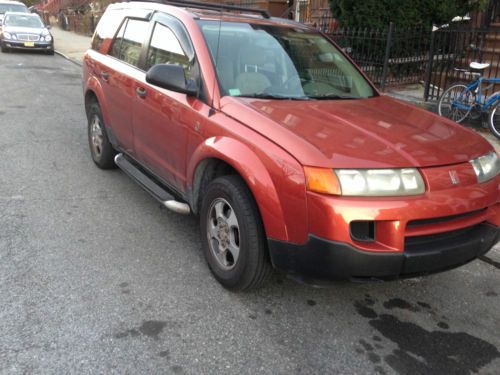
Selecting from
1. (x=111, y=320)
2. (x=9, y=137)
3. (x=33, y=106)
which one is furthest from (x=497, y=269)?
(x=33, y=106)

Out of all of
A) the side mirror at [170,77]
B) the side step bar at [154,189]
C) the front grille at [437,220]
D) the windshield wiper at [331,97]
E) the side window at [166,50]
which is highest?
the side window at [166,50]

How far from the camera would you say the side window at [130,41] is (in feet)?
14.8

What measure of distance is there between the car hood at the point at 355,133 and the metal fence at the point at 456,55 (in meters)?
6.02

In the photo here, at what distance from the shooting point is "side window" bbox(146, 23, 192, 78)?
3768 millimetres

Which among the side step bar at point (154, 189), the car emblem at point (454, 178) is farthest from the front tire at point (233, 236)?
the car emblem at point (454, 178)

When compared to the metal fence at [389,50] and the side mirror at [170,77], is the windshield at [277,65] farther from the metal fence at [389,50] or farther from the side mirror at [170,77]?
the metal fence at [389,50]

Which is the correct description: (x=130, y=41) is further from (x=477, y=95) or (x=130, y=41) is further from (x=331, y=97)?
(x=477, y=95)

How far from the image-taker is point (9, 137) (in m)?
7.04

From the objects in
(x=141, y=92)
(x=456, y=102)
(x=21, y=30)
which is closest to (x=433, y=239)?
(x=141, y=92)

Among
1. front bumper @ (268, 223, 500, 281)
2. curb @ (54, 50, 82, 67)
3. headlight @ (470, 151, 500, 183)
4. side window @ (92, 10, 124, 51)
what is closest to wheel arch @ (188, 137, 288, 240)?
front bumper @ (268, 223, 500, 281)

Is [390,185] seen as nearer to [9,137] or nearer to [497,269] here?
[497,269]

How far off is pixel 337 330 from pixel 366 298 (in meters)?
0.49

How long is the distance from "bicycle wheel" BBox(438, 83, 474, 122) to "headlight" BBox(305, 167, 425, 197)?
5.80 meters

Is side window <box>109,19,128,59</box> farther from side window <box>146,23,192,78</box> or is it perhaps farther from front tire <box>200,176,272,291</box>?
front tire <box>200,176,272,291</box>
